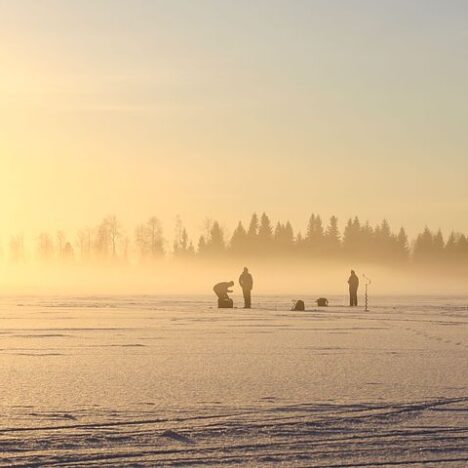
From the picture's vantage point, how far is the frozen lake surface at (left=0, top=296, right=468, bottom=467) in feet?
23.2

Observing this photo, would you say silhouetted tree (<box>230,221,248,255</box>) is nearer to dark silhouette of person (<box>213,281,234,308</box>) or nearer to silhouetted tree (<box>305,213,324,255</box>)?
silhouetted tree (<box>305,213,324,255</box>)

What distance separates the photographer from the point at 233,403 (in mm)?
9375

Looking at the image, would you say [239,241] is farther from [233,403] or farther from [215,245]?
[233,403]

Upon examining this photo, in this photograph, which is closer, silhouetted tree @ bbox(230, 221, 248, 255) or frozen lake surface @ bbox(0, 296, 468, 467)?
frozen lake surface @ bbox(0, 296, 468, 467)

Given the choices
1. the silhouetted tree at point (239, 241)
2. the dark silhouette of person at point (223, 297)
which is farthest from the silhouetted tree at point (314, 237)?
the dark silhouette of person at point (223, 297)

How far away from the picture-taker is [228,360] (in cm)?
1418

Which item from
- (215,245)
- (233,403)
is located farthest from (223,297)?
(215,245)

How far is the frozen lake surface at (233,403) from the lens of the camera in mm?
7059

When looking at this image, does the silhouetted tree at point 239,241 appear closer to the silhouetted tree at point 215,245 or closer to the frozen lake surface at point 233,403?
the silhouetted tree at point 215,245

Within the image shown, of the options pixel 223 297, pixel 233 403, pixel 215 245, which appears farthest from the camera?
pixel 215 245

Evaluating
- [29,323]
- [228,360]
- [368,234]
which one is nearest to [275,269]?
[368,234]

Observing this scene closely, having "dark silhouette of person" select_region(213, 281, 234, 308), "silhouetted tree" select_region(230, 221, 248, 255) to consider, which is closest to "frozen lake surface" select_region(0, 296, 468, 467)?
"dark silhouette of person" select_region(213, 281, 234, 308)

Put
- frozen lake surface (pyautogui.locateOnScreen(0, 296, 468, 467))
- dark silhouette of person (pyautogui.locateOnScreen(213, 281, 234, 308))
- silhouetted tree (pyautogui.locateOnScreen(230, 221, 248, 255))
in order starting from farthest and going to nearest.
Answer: silhouetted tree (pyautogui.locateOnScreen(230, 221, 248, 255)) < dark silhouette of person (pyautogui.locateOnScreen(213, 281, 234, 308)) < frozen lake surface (pyautogui.locateOnScreen(0, 296, 468, 467))

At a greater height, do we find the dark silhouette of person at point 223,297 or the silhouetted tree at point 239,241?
the silhouetted tree at point 239,241
